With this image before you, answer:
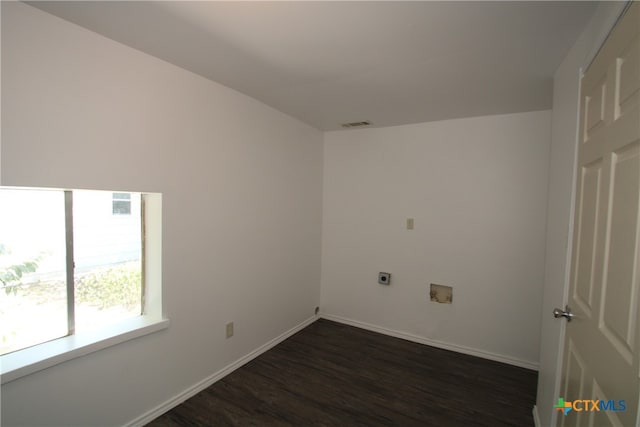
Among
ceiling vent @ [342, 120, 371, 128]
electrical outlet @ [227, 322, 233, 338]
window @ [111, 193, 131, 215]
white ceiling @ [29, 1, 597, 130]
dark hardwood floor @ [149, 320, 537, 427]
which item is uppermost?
white ceiling @ [29, 1, 597, 130]

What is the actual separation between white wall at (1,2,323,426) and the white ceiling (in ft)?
0.61

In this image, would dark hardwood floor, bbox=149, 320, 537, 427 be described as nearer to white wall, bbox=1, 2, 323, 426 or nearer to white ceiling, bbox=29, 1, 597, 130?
white wall, bbox=1, 2, 323, 426

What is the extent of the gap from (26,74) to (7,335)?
4.44 ft

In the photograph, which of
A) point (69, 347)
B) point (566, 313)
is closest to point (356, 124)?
point (566, 313)

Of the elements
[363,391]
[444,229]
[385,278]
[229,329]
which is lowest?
[363,391]

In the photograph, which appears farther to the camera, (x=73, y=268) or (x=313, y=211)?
(x=313, y=211)

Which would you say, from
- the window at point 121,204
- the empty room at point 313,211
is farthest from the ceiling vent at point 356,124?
the window at point 121,204

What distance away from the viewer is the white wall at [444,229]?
2.76 metres

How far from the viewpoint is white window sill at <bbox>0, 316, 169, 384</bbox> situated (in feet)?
4.66

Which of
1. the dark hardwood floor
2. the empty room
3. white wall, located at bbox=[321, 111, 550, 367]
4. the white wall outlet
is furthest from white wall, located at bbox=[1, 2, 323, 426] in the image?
the white wall outlet

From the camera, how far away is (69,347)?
1606 mm

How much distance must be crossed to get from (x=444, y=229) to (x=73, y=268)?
3131mm

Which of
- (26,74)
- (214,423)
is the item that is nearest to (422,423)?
(214,423)

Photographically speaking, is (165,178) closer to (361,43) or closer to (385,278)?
(361,43)
